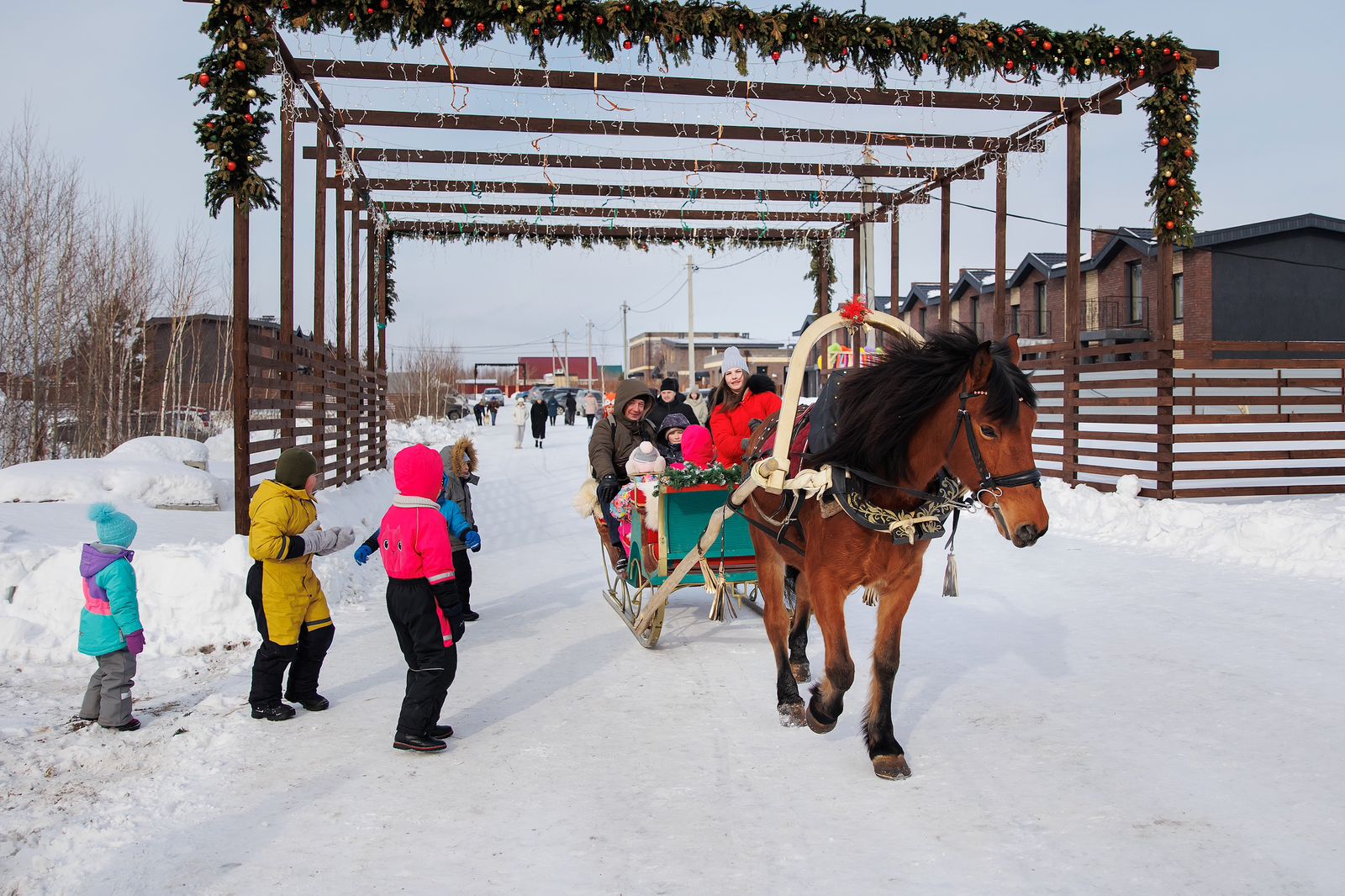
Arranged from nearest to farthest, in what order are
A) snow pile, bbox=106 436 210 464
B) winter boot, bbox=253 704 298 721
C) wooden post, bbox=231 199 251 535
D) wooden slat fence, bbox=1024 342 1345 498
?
winter boot, bbox=253 704 298 721
wooden post, bbox=231 199 251 535
wooden slat fence, bbox=1024 342 1345 498
snow pile, bbox=106 436 210 464

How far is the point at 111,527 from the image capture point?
5117 mm

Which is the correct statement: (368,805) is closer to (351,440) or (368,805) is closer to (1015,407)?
(1015,407)

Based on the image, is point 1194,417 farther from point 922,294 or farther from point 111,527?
point 922,294

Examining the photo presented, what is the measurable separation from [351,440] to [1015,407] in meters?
14.6

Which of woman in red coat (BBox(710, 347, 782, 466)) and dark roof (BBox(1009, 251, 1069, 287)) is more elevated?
dark roof (BBox(1009, 251, 1069, 287))

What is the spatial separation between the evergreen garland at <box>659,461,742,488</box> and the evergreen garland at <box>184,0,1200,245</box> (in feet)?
16.6

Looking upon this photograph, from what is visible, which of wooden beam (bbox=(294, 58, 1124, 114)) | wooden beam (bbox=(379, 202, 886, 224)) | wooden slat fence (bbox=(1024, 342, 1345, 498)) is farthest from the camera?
wooden beam (bbox=(379, 202, 886, 224))

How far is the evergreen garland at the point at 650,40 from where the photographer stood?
28.2ft

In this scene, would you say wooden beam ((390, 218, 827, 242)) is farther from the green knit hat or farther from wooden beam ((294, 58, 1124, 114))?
the green knit hat

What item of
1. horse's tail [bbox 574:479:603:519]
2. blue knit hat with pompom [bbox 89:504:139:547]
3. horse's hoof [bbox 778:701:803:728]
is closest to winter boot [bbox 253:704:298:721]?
blue knit hat with pompom [bbox 89:504:139:547]

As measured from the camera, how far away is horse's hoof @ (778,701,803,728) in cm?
509

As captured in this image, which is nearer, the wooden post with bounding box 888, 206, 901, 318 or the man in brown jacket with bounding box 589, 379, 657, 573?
the man in brown jacket with bounding box 589, 379, 657, 573

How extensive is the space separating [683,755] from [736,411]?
9.09ft

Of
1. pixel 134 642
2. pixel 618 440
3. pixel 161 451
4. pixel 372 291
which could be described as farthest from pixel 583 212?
pixel 134 642
